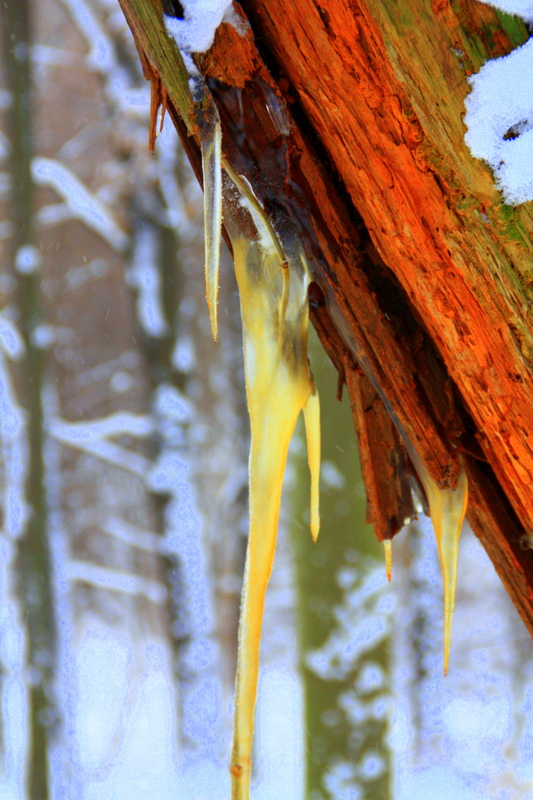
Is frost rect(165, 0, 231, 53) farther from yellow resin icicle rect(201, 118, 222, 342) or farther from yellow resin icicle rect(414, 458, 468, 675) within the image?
yellow resin icicle rect(414, 458, 468, 675)

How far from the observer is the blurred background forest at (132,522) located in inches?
82.9

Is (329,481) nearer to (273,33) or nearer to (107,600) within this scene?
(107,600)

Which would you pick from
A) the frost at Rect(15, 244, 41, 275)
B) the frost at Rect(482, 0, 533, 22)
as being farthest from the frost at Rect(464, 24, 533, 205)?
the frost at Rect(15, 244, 41, 275)

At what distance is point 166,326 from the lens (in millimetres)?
2164

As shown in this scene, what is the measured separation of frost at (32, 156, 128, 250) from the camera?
2.13m

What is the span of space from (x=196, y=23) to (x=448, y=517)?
1.49ft

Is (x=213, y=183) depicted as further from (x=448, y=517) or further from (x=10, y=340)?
(x=10, y=340)

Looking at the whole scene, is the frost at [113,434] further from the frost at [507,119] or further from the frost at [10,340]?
the frost at [507,119]

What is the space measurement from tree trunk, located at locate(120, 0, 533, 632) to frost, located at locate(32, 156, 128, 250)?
1.76m

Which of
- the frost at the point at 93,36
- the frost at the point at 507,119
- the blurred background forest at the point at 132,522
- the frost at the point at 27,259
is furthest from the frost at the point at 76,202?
the frost at the point at 507,119

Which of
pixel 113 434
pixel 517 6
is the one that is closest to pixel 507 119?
pixel 517 6

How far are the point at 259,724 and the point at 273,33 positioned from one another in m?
2.26

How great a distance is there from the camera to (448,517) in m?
0.54

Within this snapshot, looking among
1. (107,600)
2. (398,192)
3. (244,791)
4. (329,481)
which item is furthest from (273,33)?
(107,600)
